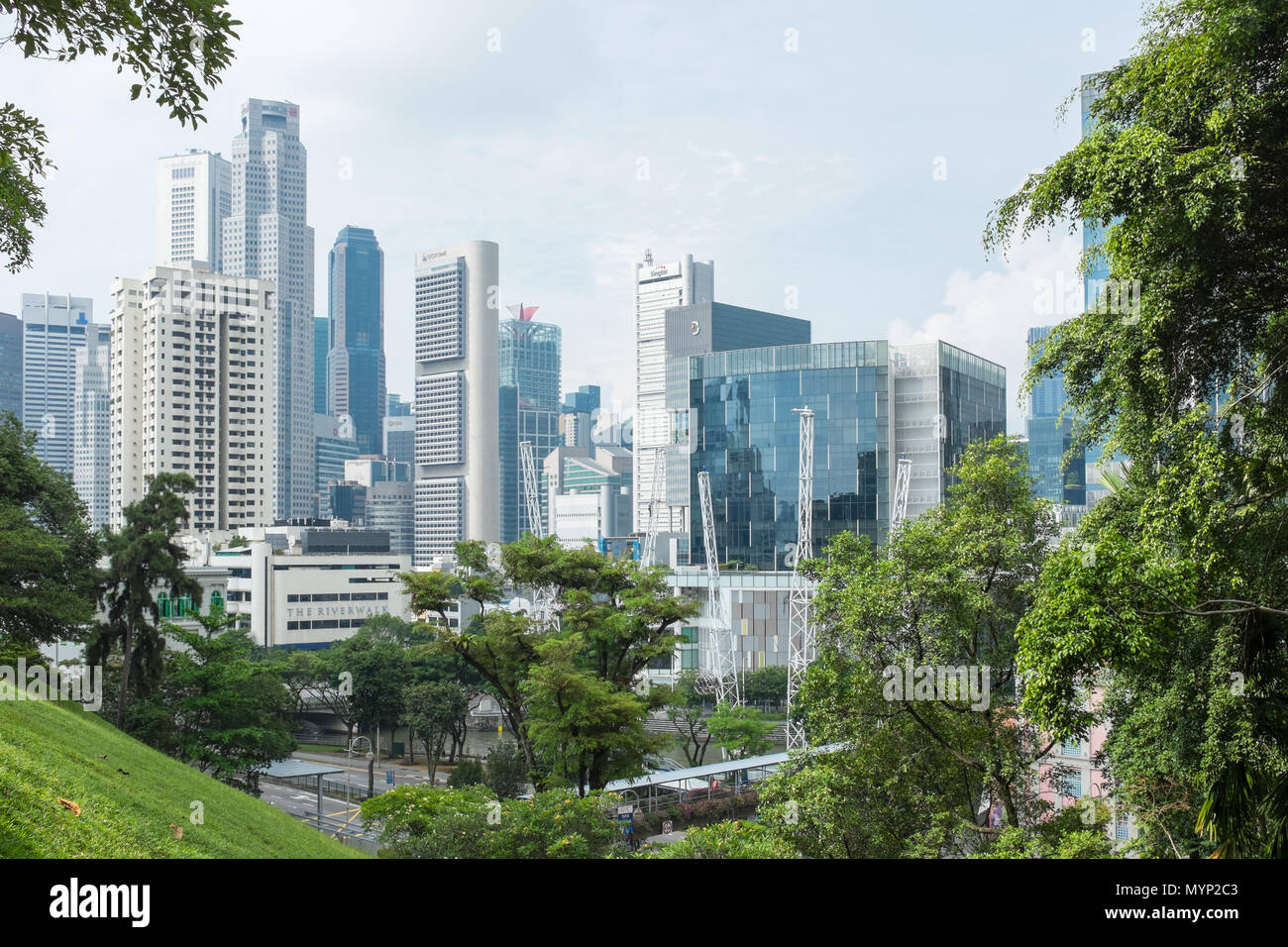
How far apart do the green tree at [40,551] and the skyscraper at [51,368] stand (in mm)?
60864

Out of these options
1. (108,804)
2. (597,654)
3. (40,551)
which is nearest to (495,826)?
(108,804)

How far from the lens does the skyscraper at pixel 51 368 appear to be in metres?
72.8

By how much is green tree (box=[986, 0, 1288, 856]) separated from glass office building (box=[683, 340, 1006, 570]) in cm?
5813

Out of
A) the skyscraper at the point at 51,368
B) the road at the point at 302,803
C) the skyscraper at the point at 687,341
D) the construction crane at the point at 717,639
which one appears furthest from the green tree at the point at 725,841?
the skyscraper at the point at 51,368

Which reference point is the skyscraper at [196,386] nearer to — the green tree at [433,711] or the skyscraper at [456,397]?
the green tree at [433,711]

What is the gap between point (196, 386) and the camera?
60000 millimetres

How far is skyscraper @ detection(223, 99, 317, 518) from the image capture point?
182875 millimetres

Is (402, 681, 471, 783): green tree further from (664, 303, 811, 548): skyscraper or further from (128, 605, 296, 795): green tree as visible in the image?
(664, 303, 811, 548): skyscraper

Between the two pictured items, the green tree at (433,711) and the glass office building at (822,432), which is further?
the glass office building at (822,432)

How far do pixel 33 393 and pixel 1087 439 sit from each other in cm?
8308
